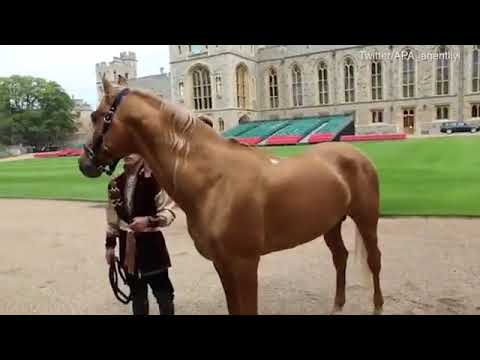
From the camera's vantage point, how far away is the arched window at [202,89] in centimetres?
4062

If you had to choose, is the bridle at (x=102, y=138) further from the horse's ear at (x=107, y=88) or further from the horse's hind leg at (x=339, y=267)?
the horse's hind leg at (x=339, y=267)

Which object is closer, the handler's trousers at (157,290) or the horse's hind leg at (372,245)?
the handler's trousers at (157,290)

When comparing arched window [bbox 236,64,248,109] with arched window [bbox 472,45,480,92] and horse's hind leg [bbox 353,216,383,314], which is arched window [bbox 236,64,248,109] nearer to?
arched window [bbox 472,45,480,92]

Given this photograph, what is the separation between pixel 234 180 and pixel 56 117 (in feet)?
160

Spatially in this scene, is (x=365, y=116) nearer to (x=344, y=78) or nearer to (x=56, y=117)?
(x=344, y=78)

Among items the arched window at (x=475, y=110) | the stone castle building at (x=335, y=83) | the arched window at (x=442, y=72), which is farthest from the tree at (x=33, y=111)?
the arched window at (x=475, y=110)

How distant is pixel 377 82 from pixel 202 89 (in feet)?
60.5

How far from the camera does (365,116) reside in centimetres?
4081

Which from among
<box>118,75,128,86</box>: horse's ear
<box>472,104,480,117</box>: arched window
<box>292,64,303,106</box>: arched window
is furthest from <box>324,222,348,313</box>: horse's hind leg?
<box>292,64,303,106</box>: arched window

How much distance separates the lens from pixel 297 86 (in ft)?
142

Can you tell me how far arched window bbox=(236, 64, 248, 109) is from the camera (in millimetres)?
41037

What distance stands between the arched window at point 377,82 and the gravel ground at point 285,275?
118 feet

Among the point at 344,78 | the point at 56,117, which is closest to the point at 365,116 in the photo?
the point at 344,78

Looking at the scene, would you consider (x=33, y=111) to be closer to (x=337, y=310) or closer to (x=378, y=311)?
(x=337, y=310)
